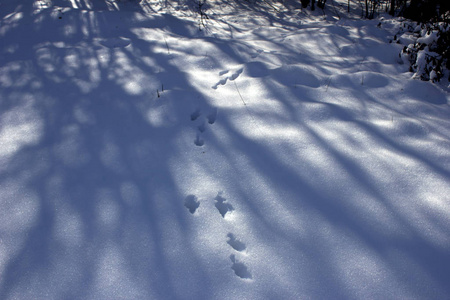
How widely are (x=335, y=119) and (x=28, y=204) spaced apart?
236cm

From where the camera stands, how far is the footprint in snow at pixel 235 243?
156cm

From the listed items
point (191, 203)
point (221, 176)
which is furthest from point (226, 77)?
point (191, 203)

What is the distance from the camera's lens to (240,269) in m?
1.48

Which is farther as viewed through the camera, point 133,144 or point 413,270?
point 133,144

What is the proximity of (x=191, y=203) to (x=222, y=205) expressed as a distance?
0.20 meters

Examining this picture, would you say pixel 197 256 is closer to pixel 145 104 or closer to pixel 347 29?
pixel 145 104

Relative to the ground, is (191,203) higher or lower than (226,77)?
lower

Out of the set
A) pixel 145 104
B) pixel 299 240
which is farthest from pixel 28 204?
pixel 299 240

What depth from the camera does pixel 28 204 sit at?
1.84 m

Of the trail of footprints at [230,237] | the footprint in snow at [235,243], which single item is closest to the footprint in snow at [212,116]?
the trail of footprints at [230,237]

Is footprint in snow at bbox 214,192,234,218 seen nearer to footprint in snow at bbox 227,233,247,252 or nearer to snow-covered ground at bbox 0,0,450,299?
snow-covered ground at bbox 0,0,450,299

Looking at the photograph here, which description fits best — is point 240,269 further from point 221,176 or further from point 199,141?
point 199,141

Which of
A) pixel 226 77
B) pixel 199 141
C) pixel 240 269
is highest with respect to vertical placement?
pixel 226 77

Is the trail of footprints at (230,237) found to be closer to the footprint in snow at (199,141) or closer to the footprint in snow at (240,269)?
the footprint in snow at (240,269)
